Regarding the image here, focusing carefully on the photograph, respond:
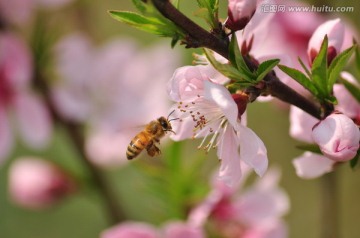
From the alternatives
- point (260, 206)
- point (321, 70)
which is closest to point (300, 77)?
point (321, 70)

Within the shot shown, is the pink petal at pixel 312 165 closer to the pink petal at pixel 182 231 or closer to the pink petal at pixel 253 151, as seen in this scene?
the pink petal at pixel 253 151

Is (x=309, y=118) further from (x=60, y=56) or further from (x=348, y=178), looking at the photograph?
(x=348, y=178)

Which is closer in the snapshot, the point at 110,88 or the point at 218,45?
the point at 218,45

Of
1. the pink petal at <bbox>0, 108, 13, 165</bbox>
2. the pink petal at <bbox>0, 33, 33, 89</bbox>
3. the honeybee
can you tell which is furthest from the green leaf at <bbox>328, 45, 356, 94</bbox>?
the pink petal at <bbox>0, 108, 13, 165</bbox>

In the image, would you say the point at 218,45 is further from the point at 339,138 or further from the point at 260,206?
the point at 260,206

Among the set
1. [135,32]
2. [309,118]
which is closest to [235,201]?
[309,118]
